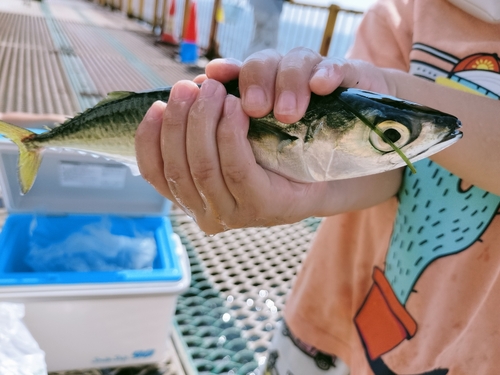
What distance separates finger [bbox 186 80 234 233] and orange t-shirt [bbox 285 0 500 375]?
0.57 m

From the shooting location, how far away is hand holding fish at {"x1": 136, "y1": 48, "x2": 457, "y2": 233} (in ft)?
2.30

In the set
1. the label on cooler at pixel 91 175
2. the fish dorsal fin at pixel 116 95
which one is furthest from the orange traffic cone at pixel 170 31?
the fish dorsal fin at pixel 116 95

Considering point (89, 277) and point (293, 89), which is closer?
point (293, 89)

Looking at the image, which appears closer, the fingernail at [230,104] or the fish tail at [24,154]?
the fingernail at [230,104]

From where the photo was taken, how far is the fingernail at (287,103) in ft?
2.23

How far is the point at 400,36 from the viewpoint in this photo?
1.17 m

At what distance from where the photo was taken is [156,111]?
83 centimetres

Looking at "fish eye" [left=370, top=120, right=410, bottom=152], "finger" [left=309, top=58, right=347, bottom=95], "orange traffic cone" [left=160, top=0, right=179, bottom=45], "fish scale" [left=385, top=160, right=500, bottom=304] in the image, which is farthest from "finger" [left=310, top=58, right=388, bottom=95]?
"orange traffic cone" [left=160, top=0, right=179, bottom=45]

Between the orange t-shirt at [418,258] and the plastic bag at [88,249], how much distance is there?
28.2 inches

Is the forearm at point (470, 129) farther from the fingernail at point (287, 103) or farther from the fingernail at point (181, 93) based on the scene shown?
the fingernail at point (181, 93)

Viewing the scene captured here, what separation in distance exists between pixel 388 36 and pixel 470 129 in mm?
568

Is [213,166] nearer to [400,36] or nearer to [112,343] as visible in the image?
[400,36]

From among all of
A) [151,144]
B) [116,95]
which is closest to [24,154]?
[116,95]

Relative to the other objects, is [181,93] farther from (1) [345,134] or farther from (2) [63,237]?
(2) [63,237]
